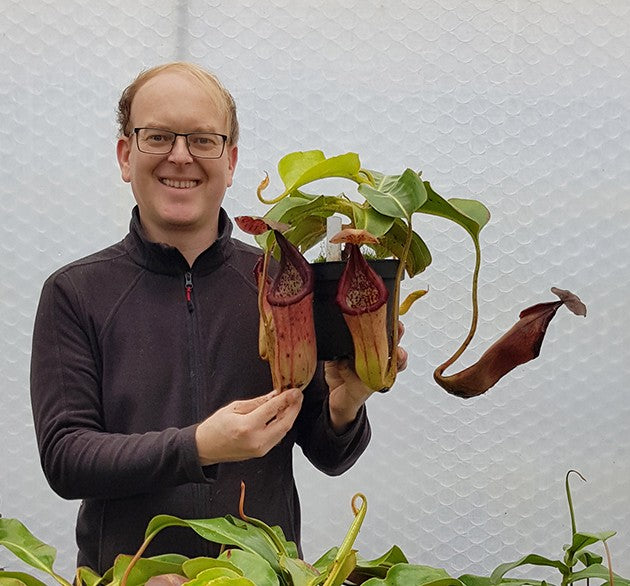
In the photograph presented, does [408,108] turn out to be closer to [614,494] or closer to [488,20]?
[488,20]

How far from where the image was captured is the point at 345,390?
1325mm

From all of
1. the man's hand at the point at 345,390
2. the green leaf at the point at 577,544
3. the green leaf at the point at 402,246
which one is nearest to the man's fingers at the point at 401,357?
the man's hand at the point at 345,390

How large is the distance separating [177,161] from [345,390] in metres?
0.43

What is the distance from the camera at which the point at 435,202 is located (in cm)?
109

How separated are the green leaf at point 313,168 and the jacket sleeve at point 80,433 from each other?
1.18ft

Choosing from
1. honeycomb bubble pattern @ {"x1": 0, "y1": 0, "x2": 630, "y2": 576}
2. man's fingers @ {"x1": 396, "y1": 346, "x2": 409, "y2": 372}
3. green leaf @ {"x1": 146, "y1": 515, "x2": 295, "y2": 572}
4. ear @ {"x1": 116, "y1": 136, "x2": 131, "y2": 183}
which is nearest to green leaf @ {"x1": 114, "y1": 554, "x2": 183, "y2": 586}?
green leaf @ {"x1": 146, "y1": 515, "x2": 295, "y2": 572}

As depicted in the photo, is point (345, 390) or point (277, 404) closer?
point (277, 404)

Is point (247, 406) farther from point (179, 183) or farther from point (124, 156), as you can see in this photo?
point (124, 156)

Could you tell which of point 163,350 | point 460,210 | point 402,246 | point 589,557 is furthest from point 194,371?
point 589,557

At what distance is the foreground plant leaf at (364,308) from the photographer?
1.11 meters

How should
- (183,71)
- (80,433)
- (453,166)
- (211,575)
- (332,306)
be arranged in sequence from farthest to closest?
(453,166) → (183,71) → (80,433) → (332,306) → (211,575)

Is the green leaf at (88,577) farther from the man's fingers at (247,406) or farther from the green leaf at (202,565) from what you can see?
the man's fingers at (247,406)

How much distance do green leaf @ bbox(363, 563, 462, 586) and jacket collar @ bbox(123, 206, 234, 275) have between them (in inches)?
23.2

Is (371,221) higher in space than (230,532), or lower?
higher
